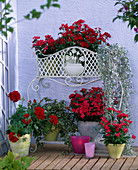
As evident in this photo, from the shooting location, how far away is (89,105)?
343cm

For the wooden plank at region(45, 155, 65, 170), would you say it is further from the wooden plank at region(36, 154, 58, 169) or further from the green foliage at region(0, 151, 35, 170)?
the green foliage at region(0, 151, 35, 170)

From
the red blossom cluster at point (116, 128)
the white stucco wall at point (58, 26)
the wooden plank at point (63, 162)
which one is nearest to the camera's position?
the wooden plank at point (63, 162)

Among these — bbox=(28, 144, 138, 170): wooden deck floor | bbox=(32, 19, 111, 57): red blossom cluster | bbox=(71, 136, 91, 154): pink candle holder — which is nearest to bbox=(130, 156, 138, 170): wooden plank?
bbox=(28, 144, 138, 170): wooden deck floor

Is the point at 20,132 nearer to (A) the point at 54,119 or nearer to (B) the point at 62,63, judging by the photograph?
(A) the point at 54,119

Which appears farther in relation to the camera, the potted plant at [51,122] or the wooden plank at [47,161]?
the potted plant at [51,122]

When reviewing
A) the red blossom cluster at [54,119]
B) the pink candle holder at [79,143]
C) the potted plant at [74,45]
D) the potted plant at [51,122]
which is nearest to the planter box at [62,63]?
the potted plant at [74,45]

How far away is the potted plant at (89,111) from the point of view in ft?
10.9

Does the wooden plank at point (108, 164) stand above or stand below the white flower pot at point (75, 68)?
below

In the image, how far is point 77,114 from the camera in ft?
11.3

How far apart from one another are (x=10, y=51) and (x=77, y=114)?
1196 millimetres

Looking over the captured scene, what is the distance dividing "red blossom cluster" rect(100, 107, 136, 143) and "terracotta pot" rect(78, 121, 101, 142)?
217 mm

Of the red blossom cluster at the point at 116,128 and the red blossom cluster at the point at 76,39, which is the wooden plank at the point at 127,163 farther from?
the red blossom cluster at the point at 76,39

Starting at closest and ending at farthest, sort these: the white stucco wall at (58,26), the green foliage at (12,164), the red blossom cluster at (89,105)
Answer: the green foliage at (12,164)
the red blossom cluster at (89,105)
the white stucco wall at (58,26)

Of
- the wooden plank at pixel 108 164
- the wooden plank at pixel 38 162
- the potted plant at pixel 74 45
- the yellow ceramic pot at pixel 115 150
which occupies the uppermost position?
the potted plant at pixel 74 45
